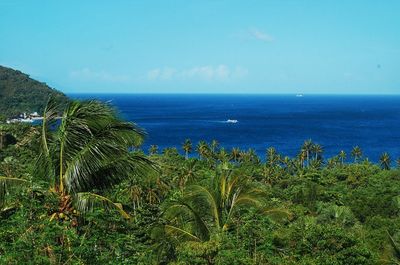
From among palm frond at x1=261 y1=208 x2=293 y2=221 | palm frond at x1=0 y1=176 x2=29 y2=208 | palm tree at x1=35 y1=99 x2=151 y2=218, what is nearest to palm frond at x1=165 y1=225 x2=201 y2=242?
palm frond at x1=261 y1=208 x2=293 y2=221

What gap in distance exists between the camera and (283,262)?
11.4m

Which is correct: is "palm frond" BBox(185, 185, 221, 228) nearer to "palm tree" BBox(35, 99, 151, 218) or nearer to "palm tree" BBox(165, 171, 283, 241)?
"palm tree" BBox(165, 171, 283, 241)

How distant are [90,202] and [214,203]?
17.6ft

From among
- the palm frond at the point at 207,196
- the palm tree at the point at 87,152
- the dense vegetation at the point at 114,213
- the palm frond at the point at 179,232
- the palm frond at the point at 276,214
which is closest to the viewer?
the dense vegetation at the point at 114,213

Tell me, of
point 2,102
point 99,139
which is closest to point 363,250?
point 99,139

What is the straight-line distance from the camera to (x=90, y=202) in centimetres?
814

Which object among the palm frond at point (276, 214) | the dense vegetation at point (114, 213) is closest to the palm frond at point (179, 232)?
the dense vegetation at point (114, 213)

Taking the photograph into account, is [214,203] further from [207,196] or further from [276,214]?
[276,214]

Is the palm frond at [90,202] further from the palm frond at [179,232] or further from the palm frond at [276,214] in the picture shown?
the palm frond at [276,214]

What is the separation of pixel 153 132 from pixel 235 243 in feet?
484

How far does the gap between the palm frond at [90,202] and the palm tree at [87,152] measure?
18 millimetres

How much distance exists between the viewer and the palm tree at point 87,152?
8.43m

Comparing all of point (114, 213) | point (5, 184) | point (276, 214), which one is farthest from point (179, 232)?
point (5, 184)

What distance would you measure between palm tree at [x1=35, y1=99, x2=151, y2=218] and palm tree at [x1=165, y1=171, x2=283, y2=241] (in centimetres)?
396
